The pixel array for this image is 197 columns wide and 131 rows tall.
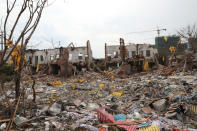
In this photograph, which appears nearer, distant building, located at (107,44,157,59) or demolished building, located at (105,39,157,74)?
demolished building, located at (105,39,157,74)

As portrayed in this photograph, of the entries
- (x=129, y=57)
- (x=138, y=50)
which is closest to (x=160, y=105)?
(x=129, y=57)

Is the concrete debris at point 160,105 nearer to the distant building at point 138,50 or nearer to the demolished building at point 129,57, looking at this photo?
the demolished building at point 129,57

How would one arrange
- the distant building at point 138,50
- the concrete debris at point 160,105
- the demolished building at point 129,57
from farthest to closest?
the distant building at point 138,50
the demolished building at point 129,57
the concrete debris at point 160,105

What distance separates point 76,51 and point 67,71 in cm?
806

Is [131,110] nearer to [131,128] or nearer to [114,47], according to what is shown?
[131,128]

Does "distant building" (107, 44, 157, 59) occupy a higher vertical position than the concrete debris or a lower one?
higher

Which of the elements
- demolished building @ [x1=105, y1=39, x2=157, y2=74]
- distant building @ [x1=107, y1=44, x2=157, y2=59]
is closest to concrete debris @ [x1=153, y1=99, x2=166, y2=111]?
demolished building @ [x1=105, y1=39, x2=157, y2=74]

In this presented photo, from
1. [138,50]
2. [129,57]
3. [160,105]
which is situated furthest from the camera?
[138,50]

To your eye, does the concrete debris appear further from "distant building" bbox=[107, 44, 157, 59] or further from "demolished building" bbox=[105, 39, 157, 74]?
"distant building" bbox=[107, 44, 157, 59]

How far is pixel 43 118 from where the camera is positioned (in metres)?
2.80

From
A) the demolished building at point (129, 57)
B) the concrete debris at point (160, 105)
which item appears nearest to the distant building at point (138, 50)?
the demolished building at point (129, 57)

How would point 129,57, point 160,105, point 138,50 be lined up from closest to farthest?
point 160,105 → point 129,57 → point 138,50

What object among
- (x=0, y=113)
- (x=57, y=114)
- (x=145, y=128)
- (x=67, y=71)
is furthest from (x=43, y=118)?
(x=67, y=71)

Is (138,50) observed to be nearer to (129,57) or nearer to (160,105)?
(129,57)
